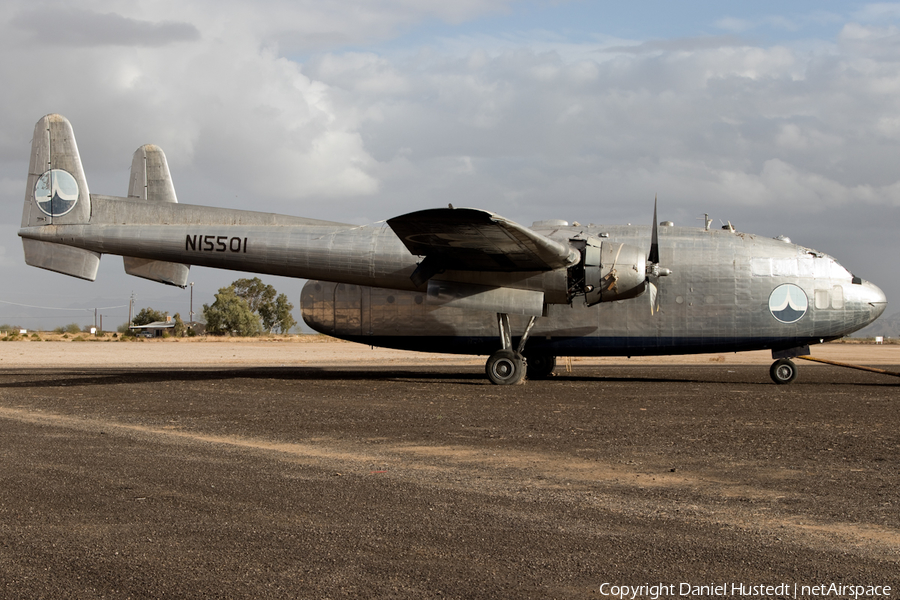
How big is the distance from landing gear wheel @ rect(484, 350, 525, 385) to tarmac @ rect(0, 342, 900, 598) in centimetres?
585

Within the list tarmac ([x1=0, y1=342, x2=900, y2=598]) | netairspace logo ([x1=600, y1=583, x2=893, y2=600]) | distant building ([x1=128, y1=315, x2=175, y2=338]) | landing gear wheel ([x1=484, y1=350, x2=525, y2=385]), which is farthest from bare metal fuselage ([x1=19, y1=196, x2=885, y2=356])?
distant building ([x1=128, y1=315, x2=175, y2=338])

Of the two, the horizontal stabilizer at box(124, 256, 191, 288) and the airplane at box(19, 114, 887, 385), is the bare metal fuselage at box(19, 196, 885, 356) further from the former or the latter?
the horizontal stabilizer at box(124, 256, 191, 288)

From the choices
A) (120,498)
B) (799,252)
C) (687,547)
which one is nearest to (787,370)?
(799,252)

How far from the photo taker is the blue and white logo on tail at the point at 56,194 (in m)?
23.1

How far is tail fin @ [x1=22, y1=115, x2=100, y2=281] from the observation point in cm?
2284

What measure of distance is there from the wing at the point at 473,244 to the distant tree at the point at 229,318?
80804 mm

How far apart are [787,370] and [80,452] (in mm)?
19481

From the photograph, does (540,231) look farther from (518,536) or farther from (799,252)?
(518,536)

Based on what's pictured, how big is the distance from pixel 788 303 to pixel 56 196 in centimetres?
2191

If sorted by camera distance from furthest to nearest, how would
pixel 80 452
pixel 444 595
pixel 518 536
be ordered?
pixel 80 452 → pixel 518 536 → pixel 444 595

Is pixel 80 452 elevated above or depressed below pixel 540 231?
below

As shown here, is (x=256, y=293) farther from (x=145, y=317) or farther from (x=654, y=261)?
(x=654, y=261)

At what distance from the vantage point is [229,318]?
9794 cm

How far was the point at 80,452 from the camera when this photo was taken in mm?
10711
